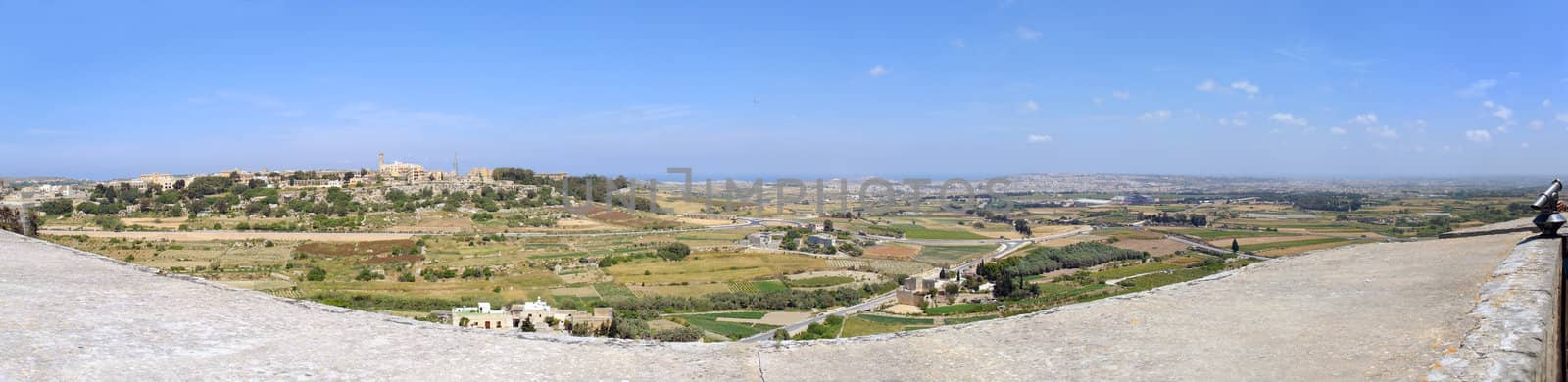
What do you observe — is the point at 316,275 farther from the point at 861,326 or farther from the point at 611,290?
the point at 861,326

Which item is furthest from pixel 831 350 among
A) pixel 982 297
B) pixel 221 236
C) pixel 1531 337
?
pixel 221 236

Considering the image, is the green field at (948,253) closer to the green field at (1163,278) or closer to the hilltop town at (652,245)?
the hilltop town at (652,245)

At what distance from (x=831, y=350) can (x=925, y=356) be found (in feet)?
1.80

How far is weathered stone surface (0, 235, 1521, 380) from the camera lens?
3.21 metres

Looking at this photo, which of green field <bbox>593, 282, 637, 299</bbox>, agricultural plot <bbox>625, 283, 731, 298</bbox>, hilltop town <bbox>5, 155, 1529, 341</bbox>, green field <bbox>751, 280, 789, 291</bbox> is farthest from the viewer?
green field <bbox>751, 280, 789, 291</bbox>

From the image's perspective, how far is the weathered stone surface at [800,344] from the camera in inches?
126

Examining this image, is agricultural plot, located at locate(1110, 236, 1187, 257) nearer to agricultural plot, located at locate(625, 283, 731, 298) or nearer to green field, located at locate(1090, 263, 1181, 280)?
green field, located at locate(1090, 263, 1181, 280)

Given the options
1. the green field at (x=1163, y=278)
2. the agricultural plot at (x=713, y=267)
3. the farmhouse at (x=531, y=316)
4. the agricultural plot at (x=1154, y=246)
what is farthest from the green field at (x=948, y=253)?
the farmhouse at (x=531, y=316)

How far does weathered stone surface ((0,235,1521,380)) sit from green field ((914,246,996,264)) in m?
35.1

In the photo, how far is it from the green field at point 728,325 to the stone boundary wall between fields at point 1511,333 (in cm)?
1817

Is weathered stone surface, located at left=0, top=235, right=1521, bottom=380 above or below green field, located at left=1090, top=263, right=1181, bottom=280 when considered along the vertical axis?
above

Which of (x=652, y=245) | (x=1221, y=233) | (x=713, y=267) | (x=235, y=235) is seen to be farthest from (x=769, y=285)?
(x=235, y=235)

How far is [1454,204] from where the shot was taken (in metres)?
37.5

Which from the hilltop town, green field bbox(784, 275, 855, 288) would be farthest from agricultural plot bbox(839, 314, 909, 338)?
green field bbox(784, 275, 855, 288)
